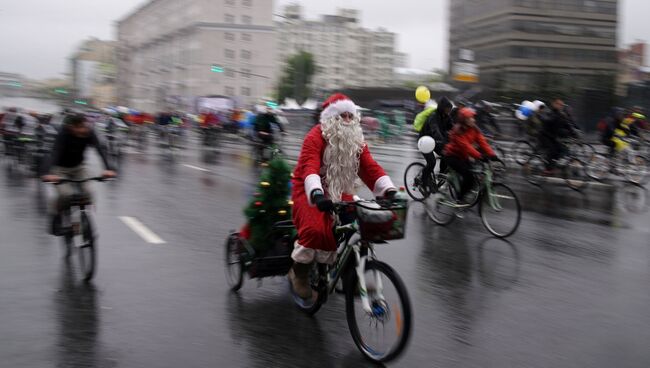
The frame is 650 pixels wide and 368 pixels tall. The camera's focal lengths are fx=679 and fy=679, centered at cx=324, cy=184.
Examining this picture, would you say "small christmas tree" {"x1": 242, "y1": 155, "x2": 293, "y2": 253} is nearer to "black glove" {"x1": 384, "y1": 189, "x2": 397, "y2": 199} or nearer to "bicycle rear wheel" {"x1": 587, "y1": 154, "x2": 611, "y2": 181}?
"black glove" {"x1": 384, "y1": 189, "x2": 397, "y2": 199}

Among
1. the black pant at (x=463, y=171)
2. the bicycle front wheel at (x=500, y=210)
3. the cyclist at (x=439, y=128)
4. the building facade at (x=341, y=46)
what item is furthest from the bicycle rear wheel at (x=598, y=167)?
the building facade at (x=341, y=46)

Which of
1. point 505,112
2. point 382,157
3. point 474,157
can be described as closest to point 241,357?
point 474,157

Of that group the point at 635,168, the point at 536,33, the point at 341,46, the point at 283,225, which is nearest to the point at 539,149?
the point at 635,168

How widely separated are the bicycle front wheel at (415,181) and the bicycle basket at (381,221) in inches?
260

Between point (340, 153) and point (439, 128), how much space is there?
6.51m

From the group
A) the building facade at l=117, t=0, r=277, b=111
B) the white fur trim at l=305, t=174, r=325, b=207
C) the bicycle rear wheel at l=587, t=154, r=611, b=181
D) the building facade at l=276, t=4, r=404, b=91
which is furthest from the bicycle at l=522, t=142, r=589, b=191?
the building facade at l=276, t=4, r=404, b=91

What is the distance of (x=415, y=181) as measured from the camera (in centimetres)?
1168

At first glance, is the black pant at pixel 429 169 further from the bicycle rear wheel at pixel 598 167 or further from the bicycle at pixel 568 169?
the bicycle rear wheel at pixel 598 167

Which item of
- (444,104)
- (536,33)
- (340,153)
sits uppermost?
(536,33)

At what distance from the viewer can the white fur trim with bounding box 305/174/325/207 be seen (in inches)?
186

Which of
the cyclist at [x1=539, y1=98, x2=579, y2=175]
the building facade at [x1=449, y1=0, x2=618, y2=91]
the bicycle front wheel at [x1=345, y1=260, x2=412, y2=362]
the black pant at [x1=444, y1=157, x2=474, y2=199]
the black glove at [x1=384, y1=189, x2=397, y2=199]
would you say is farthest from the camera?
the building facade at [x1=449, y1=0, x2=618, y2=91]

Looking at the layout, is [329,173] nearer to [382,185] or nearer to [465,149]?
[382,185]

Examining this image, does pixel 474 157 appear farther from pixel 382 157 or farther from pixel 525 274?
pixel 382 157

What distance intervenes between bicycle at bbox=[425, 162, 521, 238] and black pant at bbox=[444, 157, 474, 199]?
0.08 meters
